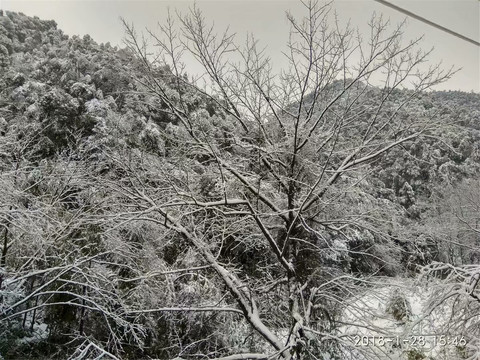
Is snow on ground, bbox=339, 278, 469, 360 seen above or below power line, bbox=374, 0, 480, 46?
below

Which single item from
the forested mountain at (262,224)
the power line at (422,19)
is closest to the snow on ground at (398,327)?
the forested mountain at (262,224)

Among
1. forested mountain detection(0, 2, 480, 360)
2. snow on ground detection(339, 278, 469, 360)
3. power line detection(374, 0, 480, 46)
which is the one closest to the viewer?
power line detection(374, 0, 480, 46)

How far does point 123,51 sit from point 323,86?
3147 millimetres

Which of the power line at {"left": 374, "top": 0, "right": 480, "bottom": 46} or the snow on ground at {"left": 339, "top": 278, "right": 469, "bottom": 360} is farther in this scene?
the snow on ground at {"left": 339, "top": 278, "right": 469, "bottom": 360}

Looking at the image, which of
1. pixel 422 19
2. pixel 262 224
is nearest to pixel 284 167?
pixel 262 224

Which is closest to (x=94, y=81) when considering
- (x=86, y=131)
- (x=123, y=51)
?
(x=86, y=131)

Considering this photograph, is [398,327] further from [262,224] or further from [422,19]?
[422,19]

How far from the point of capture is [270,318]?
5273mm

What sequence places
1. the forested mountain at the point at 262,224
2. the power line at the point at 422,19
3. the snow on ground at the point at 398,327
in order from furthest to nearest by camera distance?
the forested mountain at the point at 262,224 → the snow on ground at the point at 398,327 → the power line at the point at 422,19

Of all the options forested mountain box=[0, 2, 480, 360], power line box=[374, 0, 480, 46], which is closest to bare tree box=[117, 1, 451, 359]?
forested mountain box=[0, 2, 480, 360]

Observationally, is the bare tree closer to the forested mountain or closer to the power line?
the forested mountain

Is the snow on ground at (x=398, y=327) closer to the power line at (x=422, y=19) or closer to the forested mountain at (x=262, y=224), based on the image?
the forested mountain at (x=262, y=224)

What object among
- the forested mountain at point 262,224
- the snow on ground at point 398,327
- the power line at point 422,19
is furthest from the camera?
the forested mountain at point 262,224

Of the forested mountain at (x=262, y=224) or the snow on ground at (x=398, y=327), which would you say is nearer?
the snow on ground at (x=398, y=327)
